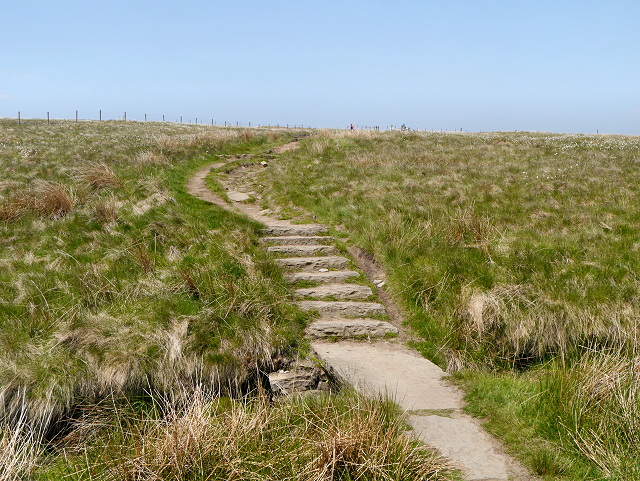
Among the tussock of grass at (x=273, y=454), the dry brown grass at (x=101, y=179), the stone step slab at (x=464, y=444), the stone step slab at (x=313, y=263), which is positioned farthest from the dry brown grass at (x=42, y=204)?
the stone step slab at (x=464, y=444)

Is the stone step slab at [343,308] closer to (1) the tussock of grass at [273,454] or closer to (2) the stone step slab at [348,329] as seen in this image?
(2) the stone step slab at [348,329]

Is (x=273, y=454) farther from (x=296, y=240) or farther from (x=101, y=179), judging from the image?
(x=101, y=179)

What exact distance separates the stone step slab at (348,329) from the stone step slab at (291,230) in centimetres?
344

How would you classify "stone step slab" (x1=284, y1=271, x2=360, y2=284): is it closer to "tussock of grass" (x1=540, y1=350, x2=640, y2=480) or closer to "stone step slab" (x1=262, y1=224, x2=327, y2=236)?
"stone step slab" (x1=262, y1=224, x2=327, y2=236)

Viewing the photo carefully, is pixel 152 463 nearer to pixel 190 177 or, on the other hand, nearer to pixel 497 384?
pixel 497 384

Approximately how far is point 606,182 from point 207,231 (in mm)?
11168

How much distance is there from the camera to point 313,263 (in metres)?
9.04

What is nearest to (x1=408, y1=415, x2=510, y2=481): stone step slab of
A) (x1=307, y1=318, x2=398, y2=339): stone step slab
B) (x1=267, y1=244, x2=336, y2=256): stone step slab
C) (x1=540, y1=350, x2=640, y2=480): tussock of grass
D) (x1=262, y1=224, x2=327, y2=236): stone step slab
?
(x1=540, y1=350, x2=640, y2=480): tussock of grass

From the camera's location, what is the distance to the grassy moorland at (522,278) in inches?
177

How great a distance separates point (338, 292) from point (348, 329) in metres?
0.99

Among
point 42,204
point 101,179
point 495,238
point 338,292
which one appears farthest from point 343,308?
point 101,179

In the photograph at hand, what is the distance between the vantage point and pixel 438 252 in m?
8.77

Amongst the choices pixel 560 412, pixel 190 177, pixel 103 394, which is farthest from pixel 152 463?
pixel 190 177

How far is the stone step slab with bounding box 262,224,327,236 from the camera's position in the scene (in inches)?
408
